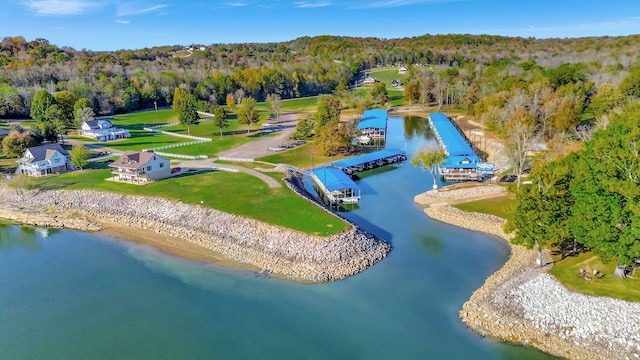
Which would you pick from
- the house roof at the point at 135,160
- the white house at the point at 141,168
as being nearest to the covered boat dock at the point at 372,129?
the white house at the point at 141,168

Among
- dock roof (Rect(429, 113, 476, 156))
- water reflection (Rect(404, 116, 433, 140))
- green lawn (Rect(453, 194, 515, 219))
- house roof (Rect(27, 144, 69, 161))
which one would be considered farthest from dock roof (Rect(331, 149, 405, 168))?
house roof (Rect(27, 144, 69, 161))

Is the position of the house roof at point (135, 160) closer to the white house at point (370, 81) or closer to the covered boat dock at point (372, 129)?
the covered boat dock at point (372, 129)

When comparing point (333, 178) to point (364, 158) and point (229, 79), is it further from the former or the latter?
point (229, 79)

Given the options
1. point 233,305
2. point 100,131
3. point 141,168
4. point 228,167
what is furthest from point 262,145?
point 233,305

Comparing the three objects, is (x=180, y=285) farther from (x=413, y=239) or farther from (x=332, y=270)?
(x=413, y=239)

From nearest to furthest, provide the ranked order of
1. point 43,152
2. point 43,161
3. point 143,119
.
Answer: point 43,161, point 43,152, point 143,119

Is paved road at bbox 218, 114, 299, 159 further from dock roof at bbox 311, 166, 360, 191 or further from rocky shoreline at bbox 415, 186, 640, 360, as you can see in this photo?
rocky shoreline at bbox 415, 186, 640, 360
